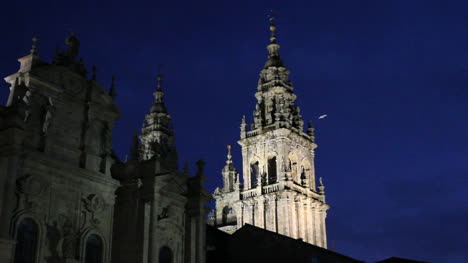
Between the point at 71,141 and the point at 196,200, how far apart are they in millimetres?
9274

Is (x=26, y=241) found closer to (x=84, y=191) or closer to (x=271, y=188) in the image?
(x=84, y=191)

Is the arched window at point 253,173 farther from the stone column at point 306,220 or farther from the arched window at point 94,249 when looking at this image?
the arched window at point 94,249

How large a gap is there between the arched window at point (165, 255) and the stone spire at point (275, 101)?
3311 cm

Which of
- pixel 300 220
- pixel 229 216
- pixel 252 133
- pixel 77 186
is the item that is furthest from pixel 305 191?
pixel 77 186

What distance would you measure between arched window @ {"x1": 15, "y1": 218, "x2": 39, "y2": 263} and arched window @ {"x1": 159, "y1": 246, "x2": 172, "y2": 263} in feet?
27.4

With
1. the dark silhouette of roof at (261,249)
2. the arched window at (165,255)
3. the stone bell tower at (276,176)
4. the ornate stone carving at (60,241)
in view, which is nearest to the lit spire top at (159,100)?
the stone bell tower at (276,176)

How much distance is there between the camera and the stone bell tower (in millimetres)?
63000

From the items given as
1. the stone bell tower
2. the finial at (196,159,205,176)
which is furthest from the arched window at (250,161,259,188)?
the finial at (196,159,205,176)

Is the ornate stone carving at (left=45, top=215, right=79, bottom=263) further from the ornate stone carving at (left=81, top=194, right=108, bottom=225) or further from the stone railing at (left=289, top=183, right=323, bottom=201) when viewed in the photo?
the stone railing at (left=289, top=183, right=323, bottom=201)

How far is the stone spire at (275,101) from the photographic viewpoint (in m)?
67.6

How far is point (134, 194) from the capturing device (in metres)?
33.1

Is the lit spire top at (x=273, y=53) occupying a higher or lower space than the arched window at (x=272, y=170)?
higher

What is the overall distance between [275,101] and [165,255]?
3760 centimetres

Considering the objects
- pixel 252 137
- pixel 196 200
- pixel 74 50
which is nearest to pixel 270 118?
pixel 252 137
